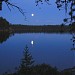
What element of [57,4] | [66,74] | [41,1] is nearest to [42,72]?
[66,74]

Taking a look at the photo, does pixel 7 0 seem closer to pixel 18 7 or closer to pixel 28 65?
pixel 18 7

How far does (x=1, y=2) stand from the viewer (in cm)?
570

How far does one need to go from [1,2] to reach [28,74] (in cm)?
826

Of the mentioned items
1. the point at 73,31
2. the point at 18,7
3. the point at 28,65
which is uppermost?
the point at 18,7

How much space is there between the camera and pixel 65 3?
6695 millimetres

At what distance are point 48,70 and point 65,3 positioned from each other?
7.67m

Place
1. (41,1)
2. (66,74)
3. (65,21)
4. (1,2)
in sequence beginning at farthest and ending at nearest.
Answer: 1. (66,74)
2. (65,21)
3. (41,1)
4. (1,2)

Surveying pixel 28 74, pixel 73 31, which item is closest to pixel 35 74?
pixel 28 74

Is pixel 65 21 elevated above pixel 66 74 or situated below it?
above

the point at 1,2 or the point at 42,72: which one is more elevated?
the point at 1,2

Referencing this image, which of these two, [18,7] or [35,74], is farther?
[35,74]

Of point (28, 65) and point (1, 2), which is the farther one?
point (28, 65)

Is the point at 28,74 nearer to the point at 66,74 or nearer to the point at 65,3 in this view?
the point at 66,74

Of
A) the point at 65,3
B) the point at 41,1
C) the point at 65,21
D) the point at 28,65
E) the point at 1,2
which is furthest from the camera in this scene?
the point at 28,65
